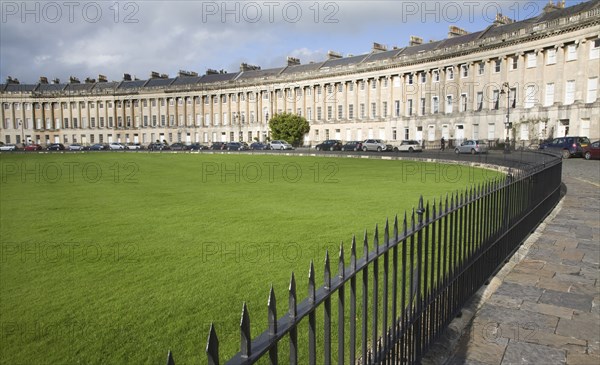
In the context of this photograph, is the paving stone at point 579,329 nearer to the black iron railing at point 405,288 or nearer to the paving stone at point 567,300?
the paving stone at point 567,300

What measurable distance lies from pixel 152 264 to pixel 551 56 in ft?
196

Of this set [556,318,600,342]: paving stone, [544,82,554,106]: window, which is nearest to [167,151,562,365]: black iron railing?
[556,318,600,342]: paving stone

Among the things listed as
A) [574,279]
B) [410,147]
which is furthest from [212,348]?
[410,147]

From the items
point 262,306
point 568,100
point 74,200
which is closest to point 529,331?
point 262,306

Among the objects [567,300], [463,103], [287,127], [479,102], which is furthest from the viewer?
[287,127]

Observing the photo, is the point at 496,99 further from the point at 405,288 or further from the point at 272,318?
the point at 272,318

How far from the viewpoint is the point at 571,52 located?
172 feet

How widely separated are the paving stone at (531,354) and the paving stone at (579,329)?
1.53 feet

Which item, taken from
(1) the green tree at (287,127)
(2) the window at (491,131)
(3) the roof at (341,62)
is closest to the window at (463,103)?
(2) the window at (491,131)

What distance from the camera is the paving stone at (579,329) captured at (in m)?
4.59

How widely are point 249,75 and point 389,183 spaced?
81607 millimetres

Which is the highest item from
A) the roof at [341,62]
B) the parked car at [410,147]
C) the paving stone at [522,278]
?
the roof at [341,62]

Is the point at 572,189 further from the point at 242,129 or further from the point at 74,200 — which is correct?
→ the point at 242,129

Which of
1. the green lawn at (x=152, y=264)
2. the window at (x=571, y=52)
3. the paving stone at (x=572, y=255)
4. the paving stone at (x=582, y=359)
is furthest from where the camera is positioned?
the window at (x=571, y=52)
